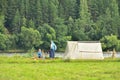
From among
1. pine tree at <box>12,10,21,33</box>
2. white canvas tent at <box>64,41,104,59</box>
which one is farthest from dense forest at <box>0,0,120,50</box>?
white canvas tent at <box>64,41,104,59</box>

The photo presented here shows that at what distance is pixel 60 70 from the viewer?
84.3ft

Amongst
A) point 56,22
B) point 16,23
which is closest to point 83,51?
point 16,23

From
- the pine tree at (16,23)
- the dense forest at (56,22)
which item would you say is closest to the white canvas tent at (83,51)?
the dense forest at (56,22)

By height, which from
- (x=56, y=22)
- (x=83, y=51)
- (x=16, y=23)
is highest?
(x=83, y=51)

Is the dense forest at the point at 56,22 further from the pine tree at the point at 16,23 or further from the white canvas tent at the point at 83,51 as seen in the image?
the white canvas tent at the point at 83,51

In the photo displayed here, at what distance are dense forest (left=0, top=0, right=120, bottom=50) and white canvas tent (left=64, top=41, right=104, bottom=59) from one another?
91473 mm

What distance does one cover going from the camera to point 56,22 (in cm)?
15675

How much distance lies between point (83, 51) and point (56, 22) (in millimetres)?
119474

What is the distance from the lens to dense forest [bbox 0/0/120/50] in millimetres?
137125

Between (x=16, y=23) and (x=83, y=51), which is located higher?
(x=83, y=51)

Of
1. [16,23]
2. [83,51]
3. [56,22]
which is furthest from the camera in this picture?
[56,22]

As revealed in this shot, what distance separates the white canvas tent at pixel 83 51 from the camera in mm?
37156

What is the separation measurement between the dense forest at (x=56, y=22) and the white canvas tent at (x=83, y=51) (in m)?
91.5

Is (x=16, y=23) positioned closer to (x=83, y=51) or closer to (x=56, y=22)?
(x=56, y=22)
